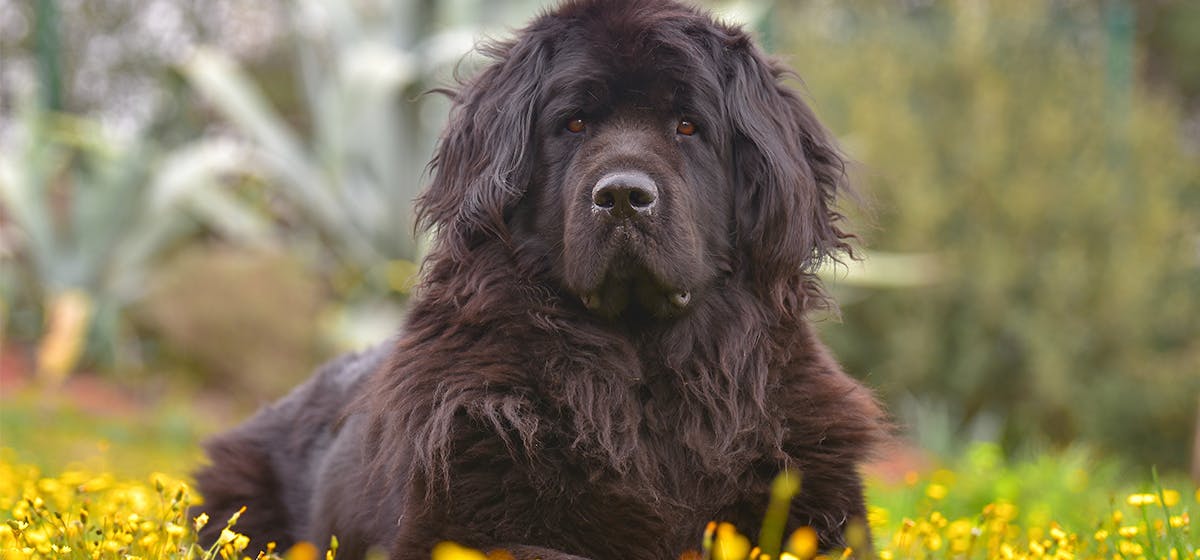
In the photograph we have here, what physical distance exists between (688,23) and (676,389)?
3.11 feet

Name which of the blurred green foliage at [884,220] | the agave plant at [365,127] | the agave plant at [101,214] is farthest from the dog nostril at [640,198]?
the agave plant at [101,214]

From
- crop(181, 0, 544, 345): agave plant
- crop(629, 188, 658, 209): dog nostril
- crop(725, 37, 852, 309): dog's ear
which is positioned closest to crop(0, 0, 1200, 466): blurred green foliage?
crop(181, 0, 544, 345): agave plant

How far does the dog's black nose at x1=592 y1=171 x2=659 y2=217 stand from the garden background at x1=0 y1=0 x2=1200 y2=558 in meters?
5.68

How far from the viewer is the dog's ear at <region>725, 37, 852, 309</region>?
10.7 ft

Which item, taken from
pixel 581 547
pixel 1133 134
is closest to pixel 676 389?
pixel 581 547

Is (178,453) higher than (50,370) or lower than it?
lower

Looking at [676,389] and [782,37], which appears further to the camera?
[782,37]

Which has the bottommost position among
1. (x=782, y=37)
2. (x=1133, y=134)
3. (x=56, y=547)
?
(x=56, y=547)

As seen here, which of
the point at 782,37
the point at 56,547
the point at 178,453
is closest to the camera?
the point at 56,547

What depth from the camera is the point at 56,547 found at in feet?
8.64

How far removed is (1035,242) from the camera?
1027cm

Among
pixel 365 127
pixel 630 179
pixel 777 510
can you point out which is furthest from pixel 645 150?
pixel 365 127

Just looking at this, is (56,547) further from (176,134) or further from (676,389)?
(176,134)

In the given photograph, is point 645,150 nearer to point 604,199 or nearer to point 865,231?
point 604,199
